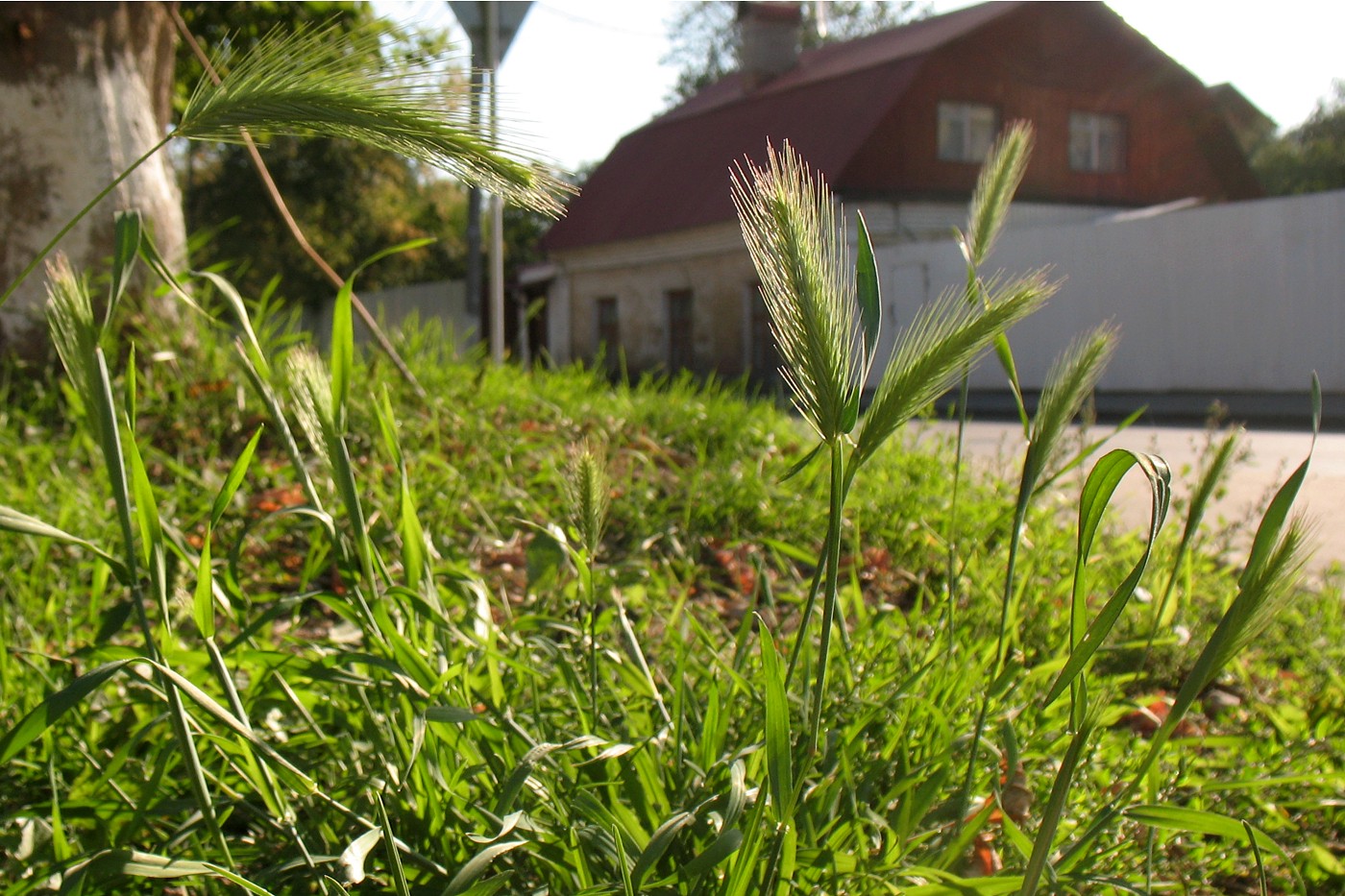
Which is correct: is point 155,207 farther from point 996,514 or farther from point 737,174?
point 737,174

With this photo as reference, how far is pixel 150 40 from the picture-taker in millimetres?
4371

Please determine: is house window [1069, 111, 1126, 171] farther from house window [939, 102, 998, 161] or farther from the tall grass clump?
the tall grass clump

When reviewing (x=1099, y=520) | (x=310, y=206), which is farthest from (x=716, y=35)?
(x=1099, y=520)

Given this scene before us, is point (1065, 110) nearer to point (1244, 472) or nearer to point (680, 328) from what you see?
point (680, 328)

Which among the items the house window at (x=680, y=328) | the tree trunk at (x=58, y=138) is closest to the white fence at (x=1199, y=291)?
the house window at (x=680, y=328)

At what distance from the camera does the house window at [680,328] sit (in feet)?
62.5

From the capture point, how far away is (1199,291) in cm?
1534

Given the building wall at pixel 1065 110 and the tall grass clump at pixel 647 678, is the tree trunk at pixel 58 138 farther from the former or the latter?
the building wall at pixel 1065 110

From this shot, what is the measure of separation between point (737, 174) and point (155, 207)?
374 cm

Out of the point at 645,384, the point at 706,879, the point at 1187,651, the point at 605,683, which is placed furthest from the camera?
the point at 645,384

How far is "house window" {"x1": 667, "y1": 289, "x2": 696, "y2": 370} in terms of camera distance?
19047 mm

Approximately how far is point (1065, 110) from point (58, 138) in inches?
722

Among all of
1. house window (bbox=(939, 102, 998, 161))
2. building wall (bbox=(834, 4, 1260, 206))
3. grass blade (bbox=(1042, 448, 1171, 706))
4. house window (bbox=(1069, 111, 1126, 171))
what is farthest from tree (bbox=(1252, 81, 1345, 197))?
grass blade (bbox=(1042, 448, 1171, 706))

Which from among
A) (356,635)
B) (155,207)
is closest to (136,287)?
(155,207)
